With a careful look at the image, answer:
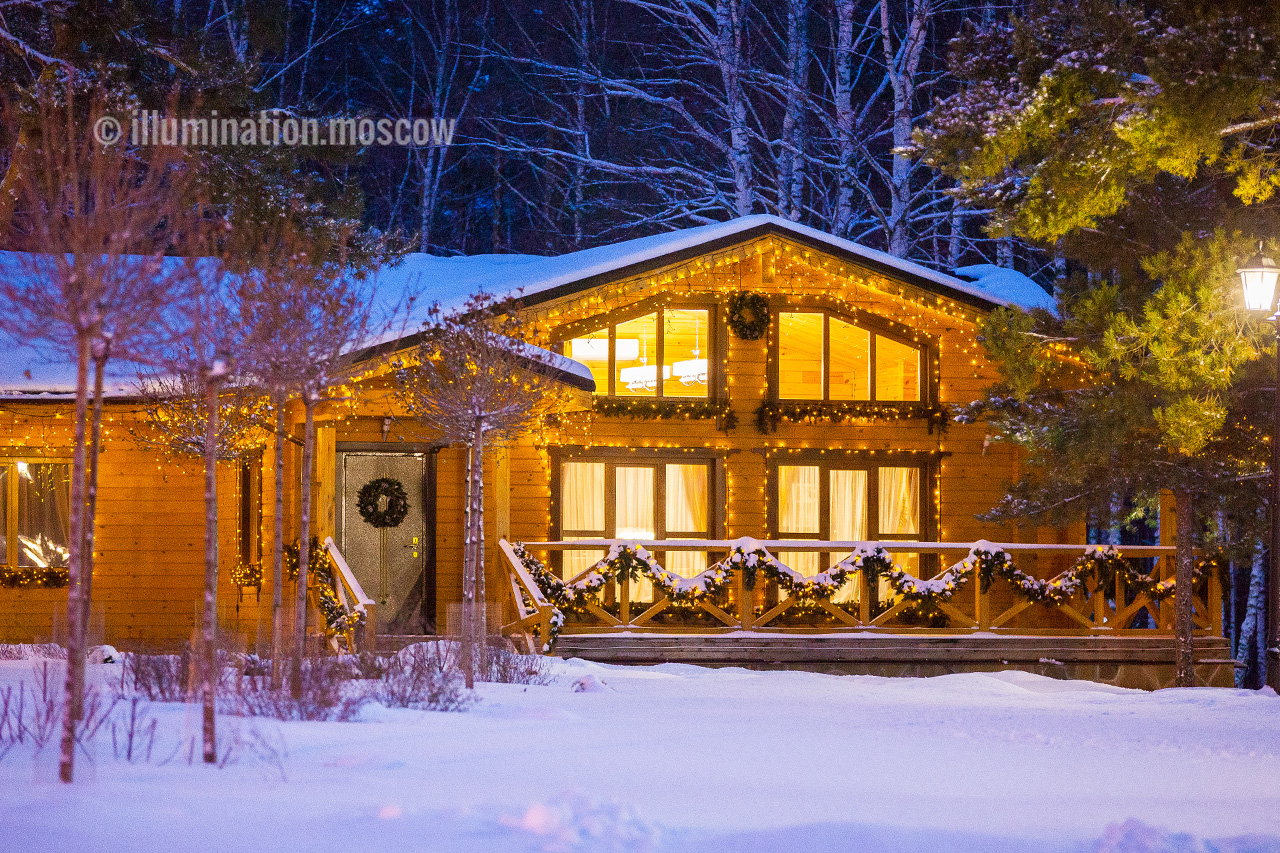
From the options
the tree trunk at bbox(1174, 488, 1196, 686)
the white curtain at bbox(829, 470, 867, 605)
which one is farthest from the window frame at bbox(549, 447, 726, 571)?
the tree trunk at bbox(1174, 488, 1196, 686)

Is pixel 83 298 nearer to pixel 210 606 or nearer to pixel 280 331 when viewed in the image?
pixel 210 606

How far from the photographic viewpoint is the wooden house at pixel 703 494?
594 inches

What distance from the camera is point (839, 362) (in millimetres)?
17828

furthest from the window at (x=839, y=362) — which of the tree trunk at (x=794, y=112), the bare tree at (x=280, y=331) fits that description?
the bare tree at (x=280, y=331)

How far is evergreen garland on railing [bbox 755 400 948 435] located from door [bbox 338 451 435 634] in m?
4.74

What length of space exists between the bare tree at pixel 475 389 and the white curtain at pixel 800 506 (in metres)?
5.53

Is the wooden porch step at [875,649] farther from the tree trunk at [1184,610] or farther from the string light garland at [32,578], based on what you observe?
the string light garland at [32,578]

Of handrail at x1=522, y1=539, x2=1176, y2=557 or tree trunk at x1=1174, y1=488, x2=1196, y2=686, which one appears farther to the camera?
handrail at x1=522, y1=539, x2=1176, y2=557

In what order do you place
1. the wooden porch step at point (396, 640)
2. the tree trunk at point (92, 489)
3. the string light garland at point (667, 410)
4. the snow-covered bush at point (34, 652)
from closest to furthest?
the tree trunk at point (92, 489), the snow-covered bush at point (34, 652), the wooden porch step at point (396, 640), the string light garland at point (667, 410)

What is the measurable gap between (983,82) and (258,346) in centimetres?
812

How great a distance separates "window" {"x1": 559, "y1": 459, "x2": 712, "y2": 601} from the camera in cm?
1719

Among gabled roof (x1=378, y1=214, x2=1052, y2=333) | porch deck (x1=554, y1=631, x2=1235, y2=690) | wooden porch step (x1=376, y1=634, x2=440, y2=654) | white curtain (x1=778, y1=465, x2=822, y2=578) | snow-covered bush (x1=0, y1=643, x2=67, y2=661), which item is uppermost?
gabled roof (x1=378, y1=214, x2=1052, y2=333)

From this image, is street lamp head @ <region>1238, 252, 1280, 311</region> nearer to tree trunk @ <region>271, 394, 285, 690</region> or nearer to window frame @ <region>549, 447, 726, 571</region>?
window frame @ <region>549, 447, 726, 571</region>

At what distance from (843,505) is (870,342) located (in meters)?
2.31
